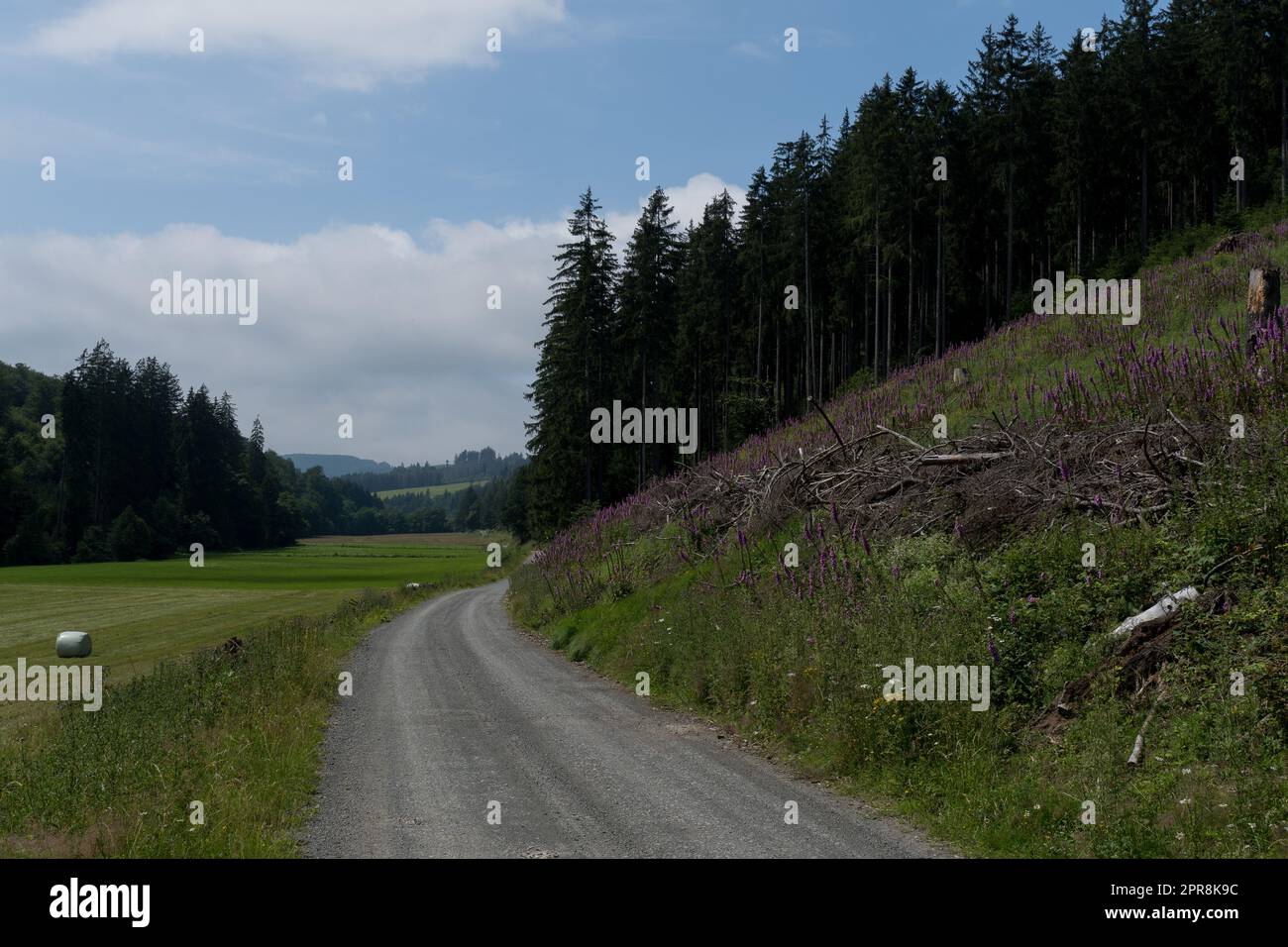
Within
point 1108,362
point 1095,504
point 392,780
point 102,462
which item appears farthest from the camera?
point 102,462

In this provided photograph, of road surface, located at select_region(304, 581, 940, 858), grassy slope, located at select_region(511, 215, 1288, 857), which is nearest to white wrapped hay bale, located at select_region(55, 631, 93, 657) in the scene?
road surface, located at select_region(304, 581, 940, 858)

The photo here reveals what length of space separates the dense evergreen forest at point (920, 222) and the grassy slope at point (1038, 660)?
32402 mm

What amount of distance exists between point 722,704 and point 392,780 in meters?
4.89

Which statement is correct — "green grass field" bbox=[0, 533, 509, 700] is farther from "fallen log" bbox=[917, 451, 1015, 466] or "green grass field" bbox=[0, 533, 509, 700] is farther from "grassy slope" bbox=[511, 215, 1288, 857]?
"fallen log" bbox=[917, 451, 1015, 466]

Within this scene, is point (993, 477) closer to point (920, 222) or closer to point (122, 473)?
point (920, 222)

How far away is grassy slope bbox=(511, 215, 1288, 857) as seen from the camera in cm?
593

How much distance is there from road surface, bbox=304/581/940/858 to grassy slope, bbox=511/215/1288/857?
0.74 meters

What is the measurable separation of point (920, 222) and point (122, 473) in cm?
9774

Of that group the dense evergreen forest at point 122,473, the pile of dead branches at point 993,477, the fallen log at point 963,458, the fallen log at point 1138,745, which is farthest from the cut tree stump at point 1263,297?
the dense evergreen forest at point 122,473

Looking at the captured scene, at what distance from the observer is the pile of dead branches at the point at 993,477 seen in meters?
9.59

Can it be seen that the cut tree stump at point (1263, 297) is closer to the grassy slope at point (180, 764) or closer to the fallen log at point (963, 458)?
the fallen log at point (963, 458)

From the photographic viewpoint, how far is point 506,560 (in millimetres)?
74688

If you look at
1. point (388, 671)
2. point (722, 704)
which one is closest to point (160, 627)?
point (388, 671)
